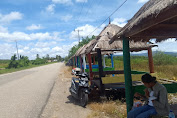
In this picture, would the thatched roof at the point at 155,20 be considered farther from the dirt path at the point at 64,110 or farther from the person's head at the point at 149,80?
the dirt path at the point at 64,110

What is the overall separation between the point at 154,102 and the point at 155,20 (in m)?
1.57

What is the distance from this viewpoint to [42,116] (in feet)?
16.6

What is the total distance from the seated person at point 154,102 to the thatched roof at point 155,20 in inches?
41.2

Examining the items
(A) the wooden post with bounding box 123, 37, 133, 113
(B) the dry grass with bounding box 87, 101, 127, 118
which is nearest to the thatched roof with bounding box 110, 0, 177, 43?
(A) the wooden post with bounding box 123, 37, 133, 113

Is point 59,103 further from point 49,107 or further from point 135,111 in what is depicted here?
point 135,111

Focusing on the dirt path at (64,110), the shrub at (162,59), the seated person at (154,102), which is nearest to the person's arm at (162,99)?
the seated person at (154,102)

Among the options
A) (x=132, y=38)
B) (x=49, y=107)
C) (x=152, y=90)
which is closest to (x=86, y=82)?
(x=49, y=107)

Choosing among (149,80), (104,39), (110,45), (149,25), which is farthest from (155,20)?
(104,39)

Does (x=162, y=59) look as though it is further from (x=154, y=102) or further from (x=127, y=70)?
(x=154, y=102)

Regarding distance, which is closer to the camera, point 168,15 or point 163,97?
point 168,15

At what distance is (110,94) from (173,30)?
130 inches

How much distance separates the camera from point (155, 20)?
111 inches

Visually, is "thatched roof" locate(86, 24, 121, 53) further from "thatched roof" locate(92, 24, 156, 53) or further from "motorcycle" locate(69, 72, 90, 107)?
"motorcycle" locate(69, 72, 90, 107)

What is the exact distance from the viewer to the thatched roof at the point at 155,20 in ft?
8.06
